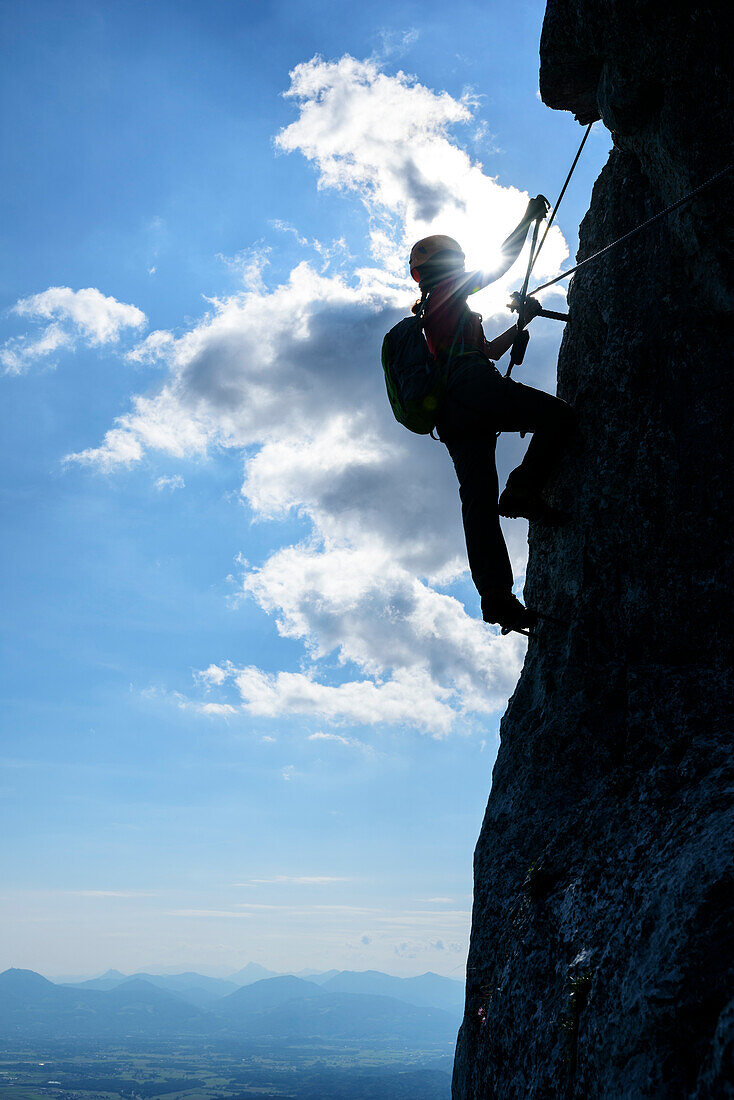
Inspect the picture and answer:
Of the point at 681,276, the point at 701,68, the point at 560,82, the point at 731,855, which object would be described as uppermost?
the point at 560,82

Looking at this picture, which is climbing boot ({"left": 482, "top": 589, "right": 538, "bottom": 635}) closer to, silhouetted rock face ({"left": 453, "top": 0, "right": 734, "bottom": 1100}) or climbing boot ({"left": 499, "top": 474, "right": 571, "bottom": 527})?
silhouetted rock face ({"left": 453, "top": 0, "right": 734, "bottom": 1100})

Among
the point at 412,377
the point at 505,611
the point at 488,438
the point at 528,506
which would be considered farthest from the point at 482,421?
the point at 505,611

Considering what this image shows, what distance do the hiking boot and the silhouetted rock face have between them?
21cm

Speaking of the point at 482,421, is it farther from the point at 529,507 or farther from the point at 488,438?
the point at 529,507

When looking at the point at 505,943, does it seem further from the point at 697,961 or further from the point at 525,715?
the point at 697,961

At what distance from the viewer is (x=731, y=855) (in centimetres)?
443

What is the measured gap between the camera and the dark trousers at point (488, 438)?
25.4 ft

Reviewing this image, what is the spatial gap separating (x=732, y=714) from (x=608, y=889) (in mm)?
1598

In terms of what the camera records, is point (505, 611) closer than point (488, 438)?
Yes

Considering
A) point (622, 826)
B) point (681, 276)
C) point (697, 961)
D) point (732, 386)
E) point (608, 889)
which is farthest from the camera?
point (681, 276)

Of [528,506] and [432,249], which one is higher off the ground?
[432,249]

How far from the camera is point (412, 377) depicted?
820 centimetres

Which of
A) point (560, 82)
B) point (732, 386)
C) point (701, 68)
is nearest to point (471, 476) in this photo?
point (732, 386)

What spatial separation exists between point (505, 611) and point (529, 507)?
127 cm
